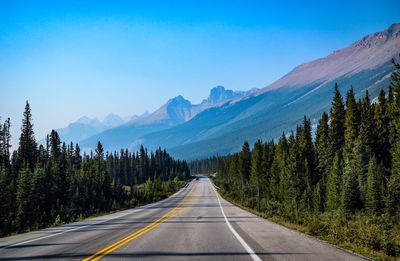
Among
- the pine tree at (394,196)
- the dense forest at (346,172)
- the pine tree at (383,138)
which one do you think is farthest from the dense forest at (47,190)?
the pine tree at (383,138)

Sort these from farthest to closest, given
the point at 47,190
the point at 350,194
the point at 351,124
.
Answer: the point at 47,190
the point at 351,124
the point at 350,194

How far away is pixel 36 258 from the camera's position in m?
9.27

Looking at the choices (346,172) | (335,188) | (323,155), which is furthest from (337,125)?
(346,172)

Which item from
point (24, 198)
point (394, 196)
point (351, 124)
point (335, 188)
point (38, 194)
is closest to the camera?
point (394, 196)

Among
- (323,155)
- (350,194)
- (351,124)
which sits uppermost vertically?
(351,124)

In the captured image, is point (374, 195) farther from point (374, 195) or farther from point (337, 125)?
point (337, 125)

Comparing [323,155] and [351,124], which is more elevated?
[351,124]

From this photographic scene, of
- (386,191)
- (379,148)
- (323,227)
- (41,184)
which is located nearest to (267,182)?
(379,148)

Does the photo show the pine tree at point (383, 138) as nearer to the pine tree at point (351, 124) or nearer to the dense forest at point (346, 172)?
the dense forest at point (346, 172)

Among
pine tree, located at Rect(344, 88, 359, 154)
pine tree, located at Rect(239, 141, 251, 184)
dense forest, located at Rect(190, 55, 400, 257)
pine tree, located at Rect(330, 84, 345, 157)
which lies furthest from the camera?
pine tree, located at Rect(239, 141, 251, 184)

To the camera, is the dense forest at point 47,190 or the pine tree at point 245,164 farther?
the pine tree at point 245,164

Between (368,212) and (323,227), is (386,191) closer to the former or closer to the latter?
(368,212)

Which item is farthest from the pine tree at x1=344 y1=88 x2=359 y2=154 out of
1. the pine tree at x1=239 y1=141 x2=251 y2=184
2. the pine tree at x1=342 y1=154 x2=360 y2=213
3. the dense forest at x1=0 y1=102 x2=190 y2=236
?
the pine tree at x1=239 y1=141 x2=251 y2=184

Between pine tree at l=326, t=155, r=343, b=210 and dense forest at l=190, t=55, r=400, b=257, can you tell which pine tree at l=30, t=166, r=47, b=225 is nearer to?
dense forest at l=190, t=55, r=400, b=257
